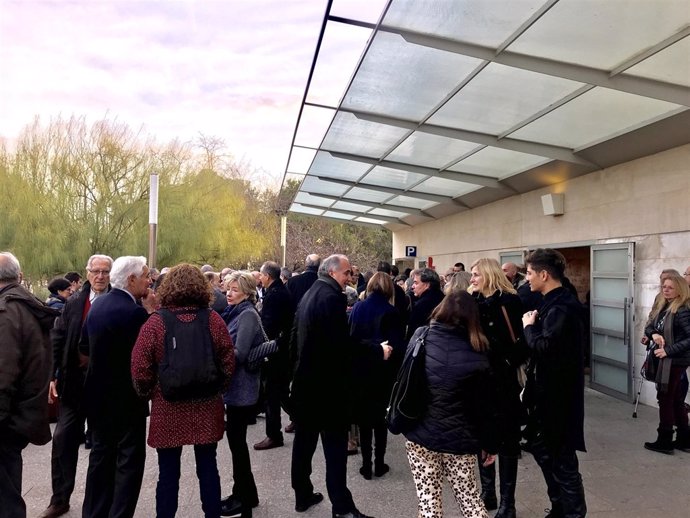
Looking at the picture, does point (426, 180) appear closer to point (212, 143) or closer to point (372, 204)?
point (372, 204)

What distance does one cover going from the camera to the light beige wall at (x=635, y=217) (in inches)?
237

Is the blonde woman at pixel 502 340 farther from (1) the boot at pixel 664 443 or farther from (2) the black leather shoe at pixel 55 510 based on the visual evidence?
(2) the black leather shoe at pixel 55 510

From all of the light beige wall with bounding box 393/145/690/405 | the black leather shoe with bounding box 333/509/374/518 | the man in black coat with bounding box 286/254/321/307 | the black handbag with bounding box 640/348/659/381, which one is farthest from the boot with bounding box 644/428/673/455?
the man in black coat with bounding box 286/254/321/307

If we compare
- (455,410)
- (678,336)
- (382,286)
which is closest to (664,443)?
(678,336)

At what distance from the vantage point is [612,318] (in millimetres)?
7199

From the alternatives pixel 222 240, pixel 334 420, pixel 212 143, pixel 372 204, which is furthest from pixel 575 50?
pixel 212 143

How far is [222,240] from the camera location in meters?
19.6

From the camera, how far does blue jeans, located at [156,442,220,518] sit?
2967 mm

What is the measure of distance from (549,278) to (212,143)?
23850 mm

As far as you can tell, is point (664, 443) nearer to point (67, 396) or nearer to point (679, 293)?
point (679, 293)

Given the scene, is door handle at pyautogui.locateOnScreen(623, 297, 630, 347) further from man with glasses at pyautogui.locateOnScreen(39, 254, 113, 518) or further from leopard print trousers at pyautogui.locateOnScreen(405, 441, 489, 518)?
man with glasses at pyautogui.locateOnScreen(39, 254, 113, 518)

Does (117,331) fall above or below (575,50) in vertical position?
below

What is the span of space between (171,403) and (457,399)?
1716 mm

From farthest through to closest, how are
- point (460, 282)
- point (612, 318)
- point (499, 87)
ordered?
point (612, 318), point (499, 87), point (460, 282)
